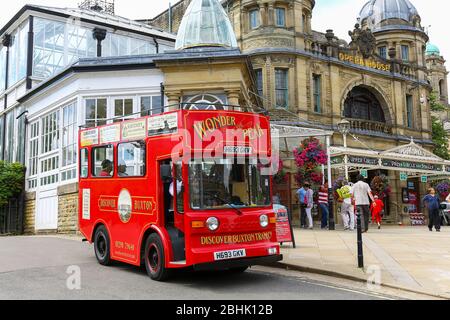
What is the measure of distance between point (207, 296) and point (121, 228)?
3.15 metres

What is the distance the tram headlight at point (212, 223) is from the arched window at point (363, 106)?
25.0 metres

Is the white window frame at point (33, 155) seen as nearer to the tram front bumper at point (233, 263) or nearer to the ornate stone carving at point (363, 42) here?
the tram front bumper at point (233, 263)

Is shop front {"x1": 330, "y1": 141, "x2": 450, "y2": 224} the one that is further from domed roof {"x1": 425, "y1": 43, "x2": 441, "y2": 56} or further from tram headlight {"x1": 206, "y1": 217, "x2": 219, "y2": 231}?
domed roof {"x1": 425, "y1": 43, "x2": 441, "y2": 56}

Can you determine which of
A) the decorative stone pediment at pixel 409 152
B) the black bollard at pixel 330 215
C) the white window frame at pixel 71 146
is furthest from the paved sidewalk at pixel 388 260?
the decorative stone pediment at pixel 409 152

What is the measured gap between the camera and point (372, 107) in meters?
32.7

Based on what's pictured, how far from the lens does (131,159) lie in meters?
9.46

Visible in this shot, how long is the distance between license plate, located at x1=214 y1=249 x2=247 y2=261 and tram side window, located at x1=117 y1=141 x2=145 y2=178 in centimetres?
230

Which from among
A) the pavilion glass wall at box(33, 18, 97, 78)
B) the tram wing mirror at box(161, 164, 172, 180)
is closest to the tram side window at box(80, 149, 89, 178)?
the tram wing mirror at box(161, 164, 172, 180)

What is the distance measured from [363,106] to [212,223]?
26878 millimetres

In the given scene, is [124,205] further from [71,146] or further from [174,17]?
[174,17]

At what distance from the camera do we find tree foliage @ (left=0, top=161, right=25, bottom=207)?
2194 centimetres

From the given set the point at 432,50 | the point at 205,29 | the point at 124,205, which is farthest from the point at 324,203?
the point at 432,50

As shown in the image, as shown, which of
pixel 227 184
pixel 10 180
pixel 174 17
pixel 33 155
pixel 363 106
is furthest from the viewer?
pixel 174 17
